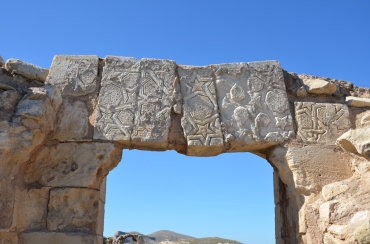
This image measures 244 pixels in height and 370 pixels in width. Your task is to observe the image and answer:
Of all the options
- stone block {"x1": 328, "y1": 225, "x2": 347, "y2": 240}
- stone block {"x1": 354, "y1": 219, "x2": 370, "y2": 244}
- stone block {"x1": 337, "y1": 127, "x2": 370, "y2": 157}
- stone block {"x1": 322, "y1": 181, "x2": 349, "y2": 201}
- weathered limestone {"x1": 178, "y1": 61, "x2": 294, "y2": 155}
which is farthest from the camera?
weathered limestone {"x1": 178, "y1": 61, "x2": 294, "y2": 155}

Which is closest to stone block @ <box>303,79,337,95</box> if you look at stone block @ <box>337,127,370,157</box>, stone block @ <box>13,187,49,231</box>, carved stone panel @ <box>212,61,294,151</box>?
carved stone panel @ <box>212,61,294,151</box>

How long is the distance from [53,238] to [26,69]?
5.73 feet

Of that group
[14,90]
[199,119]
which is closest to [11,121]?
[14,90]

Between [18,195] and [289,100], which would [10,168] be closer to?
[18,195]

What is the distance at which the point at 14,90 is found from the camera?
3.97 meters

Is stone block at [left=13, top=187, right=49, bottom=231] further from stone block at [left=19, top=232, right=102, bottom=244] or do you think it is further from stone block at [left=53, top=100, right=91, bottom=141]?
stone block at [left=53, top=100, right=91, bottom=141]

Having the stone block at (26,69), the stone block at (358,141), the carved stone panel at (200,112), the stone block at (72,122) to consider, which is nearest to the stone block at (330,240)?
the stone block at (358,141)

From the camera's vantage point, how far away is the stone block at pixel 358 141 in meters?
3.47

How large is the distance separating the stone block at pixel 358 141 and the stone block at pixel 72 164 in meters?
2.27

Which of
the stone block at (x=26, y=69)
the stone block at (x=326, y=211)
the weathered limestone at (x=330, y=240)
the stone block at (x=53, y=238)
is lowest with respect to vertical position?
the stone block at (x=53, y=238)

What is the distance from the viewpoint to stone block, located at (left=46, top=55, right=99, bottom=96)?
4379mm

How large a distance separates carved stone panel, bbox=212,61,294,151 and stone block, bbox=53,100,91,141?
148cm

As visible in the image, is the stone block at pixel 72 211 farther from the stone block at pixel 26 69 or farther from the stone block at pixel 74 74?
the stone block at pixel 26 69

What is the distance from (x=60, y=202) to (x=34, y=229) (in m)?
0.35
